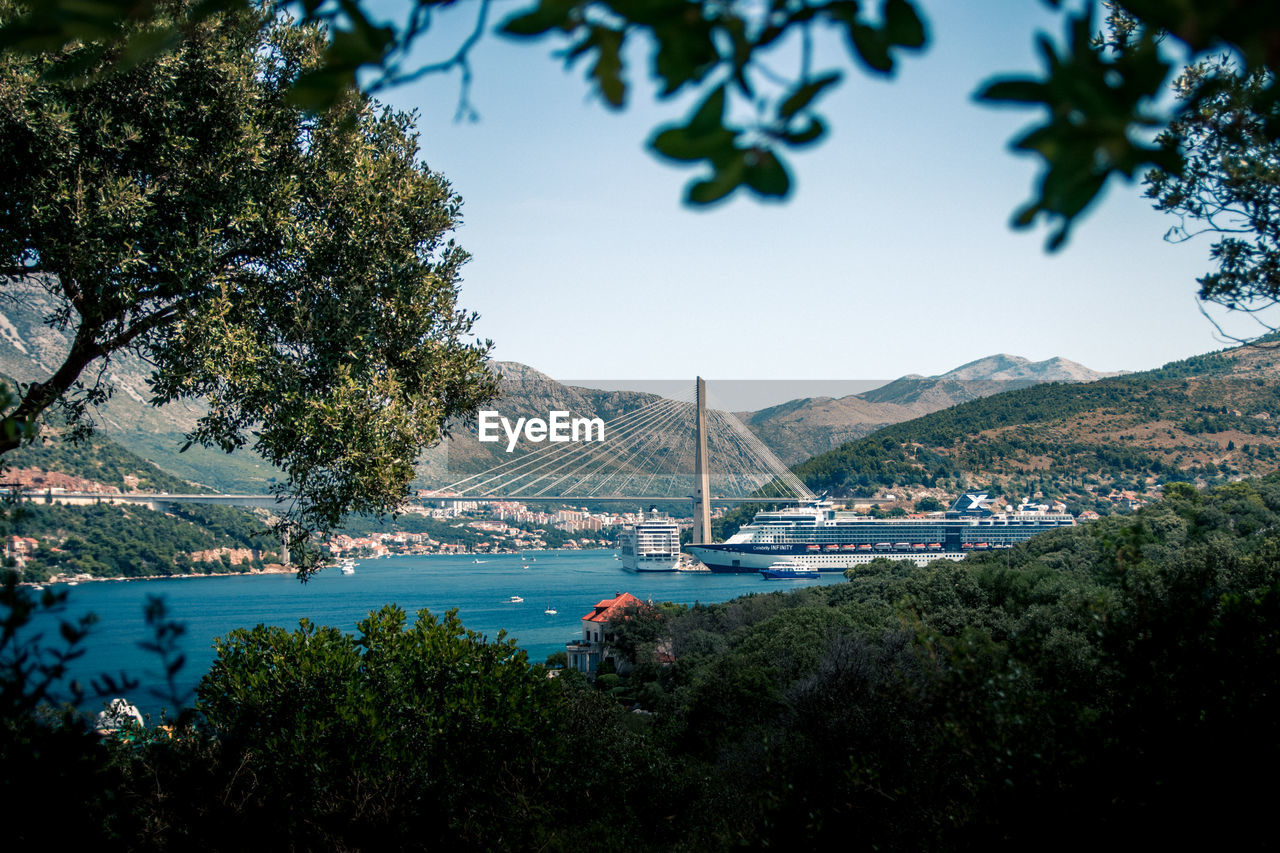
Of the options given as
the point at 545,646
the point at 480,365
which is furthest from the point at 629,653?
the point at 480,365

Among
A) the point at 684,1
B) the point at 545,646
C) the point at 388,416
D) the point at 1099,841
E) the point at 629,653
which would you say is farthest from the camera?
the point at 545,646

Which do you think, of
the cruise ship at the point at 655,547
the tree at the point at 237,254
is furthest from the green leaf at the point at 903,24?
the cruise ship at the point at 655,547

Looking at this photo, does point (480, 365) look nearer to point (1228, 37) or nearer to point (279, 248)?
point (279, 248)

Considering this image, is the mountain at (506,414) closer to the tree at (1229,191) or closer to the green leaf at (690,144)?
the tree at (1229,191)

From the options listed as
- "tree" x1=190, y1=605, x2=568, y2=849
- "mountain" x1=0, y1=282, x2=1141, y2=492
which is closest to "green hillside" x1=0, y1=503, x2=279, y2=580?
"mountain" x1=0, y1=282, x2=1141, y2=492

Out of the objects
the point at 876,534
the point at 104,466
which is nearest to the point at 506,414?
the point at 876,534

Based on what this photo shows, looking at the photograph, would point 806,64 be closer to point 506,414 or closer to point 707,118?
point 707,118
